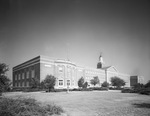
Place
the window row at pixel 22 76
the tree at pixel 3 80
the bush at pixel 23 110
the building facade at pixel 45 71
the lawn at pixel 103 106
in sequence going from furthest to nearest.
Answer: the window row at pixel 22 76 → the building facade at pixel 45 71 → the tree at pixel 3 80 → the lawn at pixel 103 106 → the bush at pixel 23 110

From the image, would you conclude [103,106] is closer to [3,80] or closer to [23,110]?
[23,110]

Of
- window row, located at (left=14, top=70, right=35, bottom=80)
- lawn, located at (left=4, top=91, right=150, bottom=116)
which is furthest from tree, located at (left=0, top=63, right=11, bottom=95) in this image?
A: window row, located at (left=14, top=70, right=35, bottom=80)

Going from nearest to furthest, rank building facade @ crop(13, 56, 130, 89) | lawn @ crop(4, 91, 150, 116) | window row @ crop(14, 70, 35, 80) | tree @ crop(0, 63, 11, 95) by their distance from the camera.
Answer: lawn @ crop(4, 91, 150, 116)
tree @ crop(0, 63, 11, 95)
building facade @ crop(13, 56, 130, 89)
window row @ crop(14, 70, 35, 80)

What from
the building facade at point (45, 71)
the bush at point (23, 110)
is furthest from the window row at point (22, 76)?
the bush at point (23, 110)

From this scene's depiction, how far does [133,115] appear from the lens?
22.2 feet

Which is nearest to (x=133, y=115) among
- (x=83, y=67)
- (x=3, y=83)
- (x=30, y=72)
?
→ (x=3, y=83)

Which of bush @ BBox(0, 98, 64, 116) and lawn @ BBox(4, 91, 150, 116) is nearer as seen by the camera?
bush @ BBox(0, 98, 64, 116)

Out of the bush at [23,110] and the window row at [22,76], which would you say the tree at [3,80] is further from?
the window row at [22,76]

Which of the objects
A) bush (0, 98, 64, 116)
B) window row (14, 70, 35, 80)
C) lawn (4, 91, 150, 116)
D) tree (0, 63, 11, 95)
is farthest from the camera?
window row (14, 70, 35, 80)

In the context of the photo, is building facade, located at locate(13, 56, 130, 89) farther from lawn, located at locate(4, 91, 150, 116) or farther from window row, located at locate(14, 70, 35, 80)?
lawn, located at locate(4, 91, 150, 116)

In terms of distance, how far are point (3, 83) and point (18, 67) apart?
47.4 meters

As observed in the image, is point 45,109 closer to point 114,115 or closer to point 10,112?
point 10,112

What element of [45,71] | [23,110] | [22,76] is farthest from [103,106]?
[22,76]

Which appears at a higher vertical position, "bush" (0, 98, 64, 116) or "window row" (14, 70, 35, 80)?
"bush" (0, 98, 64, 116)
